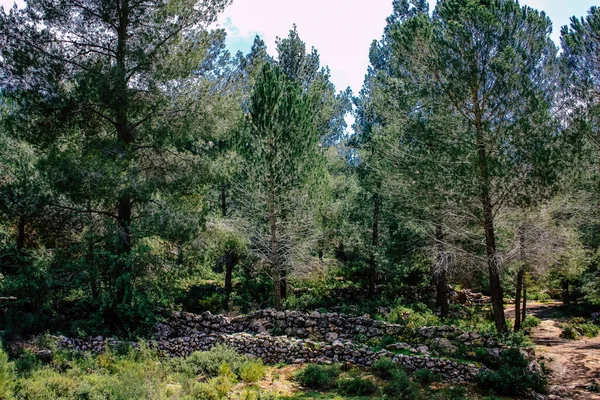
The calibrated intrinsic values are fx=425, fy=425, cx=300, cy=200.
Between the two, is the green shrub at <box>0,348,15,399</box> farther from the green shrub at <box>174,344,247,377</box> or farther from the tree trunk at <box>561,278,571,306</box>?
the tree trunk at <box>561,278,571,306</box>

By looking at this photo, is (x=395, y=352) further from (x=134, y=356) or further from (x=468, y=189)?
(x=134, y=356)

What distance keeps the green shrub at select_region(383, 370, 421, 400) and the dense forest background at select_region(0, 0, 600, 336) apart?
3.93 metres

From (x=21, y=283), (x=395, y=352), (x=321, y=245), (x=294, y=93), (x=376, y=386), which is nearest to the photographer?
(x=376, y=386)

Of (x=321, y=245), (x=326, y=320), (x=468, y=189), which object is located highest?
(x=468, y=189)

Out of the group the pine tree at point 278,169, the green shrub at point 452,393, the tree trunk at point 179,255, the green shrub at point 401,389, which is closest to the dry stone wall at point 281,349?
the green shrub at point 452,393

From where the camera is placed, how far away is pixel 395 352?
1073cm

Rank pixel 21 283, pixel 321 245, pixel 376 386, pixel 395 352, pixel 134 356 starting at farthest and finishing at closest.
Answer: pixel 321 245 → pixel 21 283 → pixel 395 352 → pixel 134 356 → pixel 376 386

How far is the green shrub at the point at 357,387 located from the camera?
881 centimetres

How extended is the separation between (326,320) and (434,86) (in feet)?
24.6

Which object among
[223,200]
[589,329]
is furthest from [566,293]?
[223,200]

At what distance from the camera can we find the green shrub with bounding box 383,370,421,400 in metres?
8.53

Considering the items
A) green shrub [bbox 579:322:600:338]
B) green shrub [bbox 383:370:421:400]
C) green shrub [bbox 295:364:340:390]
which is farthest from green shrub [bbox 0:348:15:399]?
green shrub [bbox 579:322:600:338]

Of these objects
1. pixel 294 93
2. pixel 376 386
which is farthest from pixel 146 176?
pixel 376 386

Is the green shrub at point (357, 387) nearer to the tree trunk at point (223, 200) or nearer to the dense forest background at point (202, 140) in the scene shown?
the dense forest background at point (202, 140)
